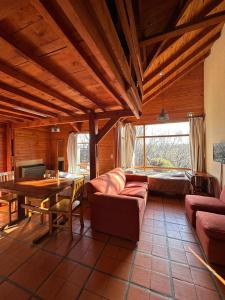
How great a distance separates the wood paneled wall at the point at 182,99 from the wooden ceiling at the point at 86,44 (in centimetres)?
141

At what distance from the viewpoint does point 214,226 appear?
5.80ft

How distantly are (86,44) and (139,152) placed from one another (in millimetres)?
4924

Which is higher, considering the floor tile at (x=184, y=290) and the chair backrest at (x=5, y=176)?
the chair backrest at (x=5, y=176)

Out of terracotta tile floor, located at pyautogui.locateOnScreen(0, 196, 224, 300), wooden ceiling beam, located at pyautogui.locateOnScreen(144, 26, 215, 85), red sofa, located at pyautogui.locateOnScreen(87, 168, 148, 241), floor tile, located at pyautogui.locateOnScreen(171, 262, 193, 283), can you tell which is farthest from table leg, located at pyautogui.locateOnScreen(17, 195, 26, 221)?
wooden ceiling beam, located at pyautogui.locateOnScreen(144, 26, 215, 85)

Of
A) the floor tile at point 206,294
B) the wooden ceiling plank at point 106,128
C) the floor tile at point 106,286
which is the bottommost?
the floor tile at point 206,294

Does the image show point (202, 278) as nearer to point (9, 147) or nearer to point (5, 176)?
point (5, 176)

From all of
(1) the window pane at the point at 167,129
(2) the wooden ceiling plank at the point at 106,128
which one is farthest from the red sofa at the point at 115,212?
(1) the window pane at the point at 167,129

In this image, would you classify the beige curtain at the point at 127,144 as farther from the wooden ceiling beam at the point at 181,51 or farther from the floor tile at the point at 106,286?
the floor tile at the point at 106,286

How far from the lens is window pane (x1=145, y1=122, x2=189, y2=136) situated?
5.18 metres

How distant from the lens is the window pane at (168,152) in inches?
206

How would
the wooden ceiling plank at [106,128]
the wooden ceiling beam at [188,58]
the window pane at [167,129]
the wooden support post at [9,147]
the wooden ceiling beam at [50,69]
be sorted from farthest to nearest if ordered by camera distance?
1. the window pane at [167,129]
2. the wooden support post at [9,147]
3. the wooden ceiling beam at [188,58]
4. the wooden ceiling plank at [106,128]
5. the wooden ceiling beam at [50,69]

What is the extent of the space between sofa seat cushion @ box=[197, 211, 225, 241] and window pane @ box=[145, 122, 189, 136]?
3807 mm

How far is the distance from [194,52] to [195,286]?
5.17 m

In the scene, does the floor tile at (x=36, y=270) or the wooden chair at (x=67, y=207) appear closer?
the floor tile at (x=36, y=270)
